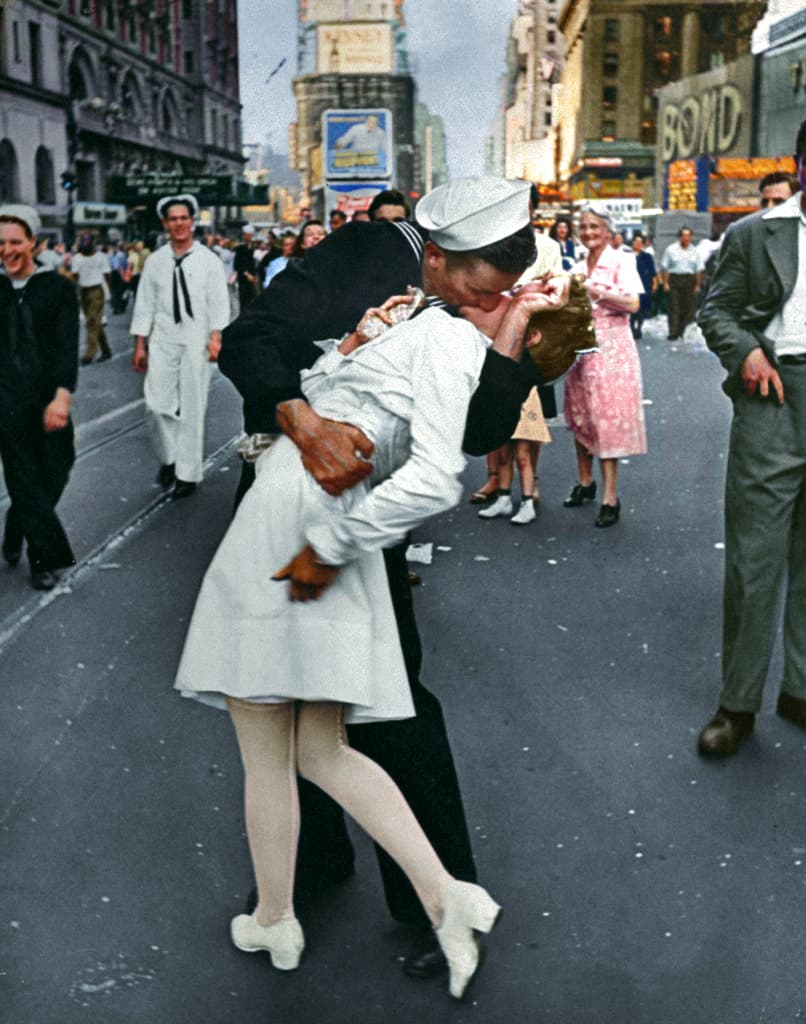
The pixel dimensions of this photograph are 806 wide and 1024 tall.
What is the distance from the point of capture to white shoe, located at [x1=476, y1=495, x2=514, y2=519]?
847 centimetres

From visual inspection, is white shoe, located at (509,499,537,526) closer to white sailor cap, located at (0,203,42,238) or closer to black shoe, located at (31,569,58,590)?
black shoe, located at (31,569,58,590)

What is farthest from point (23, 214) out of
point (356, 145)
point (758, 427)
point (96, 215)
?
point (96, 215)

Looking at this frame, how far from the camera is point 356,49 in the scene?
174625mm

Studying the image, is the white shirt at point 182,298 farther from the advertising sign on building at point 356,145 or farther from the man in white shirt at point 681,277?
the advertising sign on building at point 356,145

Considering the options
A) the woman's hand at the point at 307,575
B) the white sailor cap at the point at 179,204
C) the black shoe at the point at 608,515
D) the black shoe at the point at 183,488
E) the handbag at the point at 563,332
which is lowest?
the black shoe at the point at 183,488

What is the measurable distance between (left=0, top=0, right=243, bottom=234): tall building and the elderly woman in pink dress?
3398cm

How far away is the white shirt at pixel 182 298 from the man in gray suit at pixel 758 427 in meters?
5.52

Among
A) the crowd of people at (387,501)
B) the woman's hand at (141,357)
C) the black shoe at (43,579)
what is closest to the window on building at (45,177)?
the woman's hand at (141,357)

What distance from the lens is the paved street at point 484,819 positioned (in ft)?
10.0

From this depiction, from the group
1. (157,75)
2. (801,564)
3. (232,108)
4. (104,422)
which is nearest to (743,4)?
(232,108)

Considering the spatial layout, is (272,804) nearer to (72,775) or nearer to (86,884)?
(86,884)

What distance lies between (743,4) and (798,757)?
4281 inches

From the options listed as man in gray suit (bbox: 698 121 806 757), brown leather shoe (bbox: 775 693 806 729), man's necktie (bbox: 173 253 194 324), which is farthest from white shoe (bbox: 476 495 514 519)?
man in gray suit (bbox: 698 121 806 757)

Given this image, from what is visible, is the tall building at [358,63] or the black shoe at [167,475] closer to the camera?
the black shoe at [167,475]
